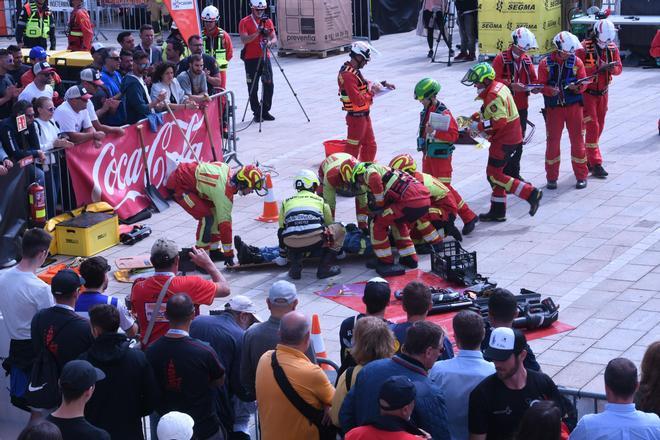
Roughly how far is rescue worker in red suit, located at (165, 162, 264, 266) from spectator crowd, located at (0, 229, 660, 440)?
146 inches

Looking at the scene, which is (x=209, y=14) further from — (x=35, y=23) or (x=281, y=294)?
(x=281, y=294)

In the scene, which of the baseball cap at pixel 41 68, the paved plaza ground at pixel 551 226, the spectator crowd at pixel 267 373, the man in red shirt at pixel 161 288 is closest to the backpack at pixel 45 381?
the spectator crowd at pixel 267 373

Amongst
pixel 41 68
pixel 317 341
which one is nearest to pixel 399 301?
pixel 317 341

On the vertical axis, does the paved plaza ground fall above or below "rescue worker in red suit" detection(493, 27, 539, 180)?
below

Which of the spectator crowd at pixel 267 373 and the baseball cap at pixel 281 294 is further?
the baseball cap at pixel 281 294

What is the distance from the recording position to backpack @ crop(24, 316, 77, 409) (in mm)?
7824

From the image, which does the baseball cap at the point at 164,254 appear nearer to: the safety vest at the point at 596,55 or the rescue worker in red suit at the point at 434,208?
the rescue worker in red suit at the point at 434,208

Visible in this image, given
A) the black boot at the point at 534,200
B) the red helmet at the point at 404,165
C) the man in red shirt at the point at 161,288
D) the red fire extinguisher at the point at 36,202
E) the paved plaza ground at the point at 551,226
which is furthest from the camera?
the black boot at the point at 534,200

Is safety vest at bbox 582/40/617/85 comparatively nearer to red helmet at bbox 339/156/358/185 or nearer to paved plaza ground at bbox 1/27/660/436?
paved plaza ground at bbox 1/27/660/436

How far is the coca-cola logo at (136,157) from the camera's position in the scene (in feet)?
47.4

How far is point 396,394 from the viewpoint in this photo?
5.87 metres

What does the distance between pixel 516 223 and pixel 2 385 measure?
7241mm

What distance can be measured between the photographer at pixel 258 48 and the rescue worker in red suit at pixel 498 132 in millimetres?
6292

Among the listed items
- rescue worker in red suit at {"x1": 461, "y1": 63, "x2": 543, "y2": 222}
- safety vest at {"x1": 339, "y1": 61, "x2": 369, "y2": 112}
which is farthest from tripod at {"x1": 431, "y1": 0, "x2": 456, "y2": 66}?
rescue worker in red suit at {"x1": 461, "y1": 63, "x2": 543, "y2": 222}
